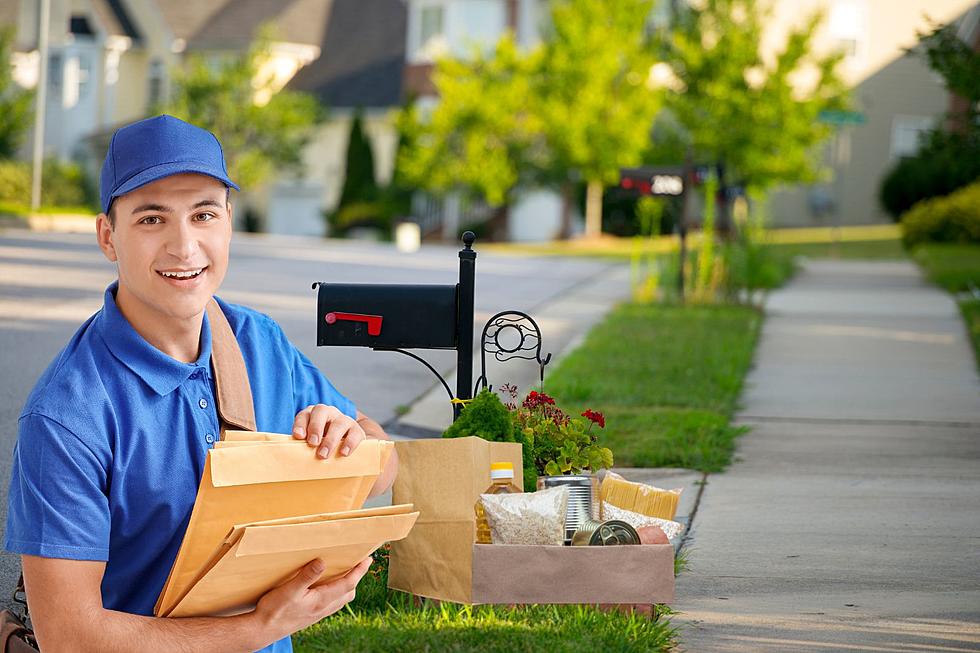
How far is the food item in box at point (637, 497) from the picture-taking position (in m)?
4.94

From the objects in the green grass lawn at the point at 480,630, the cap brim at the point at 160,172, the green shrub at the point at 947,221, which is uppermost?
the green shrub at the point at 947,221

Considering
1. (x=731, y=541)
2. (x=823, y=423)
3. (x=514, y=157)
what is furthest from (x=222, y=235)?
(x=514, y=157)

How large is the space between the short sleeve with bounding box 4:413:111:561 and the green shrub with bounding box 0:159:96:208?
33.1 m

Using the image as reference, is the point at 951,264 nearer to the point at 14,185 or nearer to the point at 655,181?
the point at 655,181

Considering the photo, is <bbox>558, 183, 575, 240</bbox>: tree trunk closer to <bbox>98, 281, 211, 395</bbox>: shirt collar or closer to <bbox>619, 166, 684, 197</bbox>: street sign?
<bbox>619, 166, 684, 197</bbox>: street sign

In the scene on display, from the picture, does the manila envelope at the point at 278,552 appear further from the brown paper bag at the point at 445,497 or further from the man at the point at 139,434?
the brown paper bag at the point at 445,497

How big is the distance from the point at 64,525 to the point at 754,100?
30574 mm

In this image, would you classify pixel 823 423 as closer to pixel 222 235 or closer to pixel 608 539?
pixel 608 539

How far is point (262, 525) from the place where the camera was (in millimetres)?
2725

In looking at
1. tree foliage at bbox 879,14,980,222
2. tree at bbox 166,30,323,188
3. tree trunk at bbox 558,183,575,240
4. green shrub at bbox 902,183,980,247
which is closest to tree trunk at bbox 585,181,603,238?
tree trunk at bbox 558,183,575,240

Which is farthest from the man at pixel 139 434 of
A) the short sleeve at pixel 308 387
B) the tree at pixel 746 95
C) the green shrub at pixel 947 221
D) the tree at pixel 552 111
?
the tree at pixel 552 111

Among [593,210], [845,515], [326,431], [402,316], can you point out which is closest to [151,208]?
[326,431]

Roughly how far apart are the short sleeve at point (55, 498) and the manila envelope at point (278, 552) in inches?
8.8

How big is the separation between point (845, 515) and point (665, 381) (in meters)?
3.98
